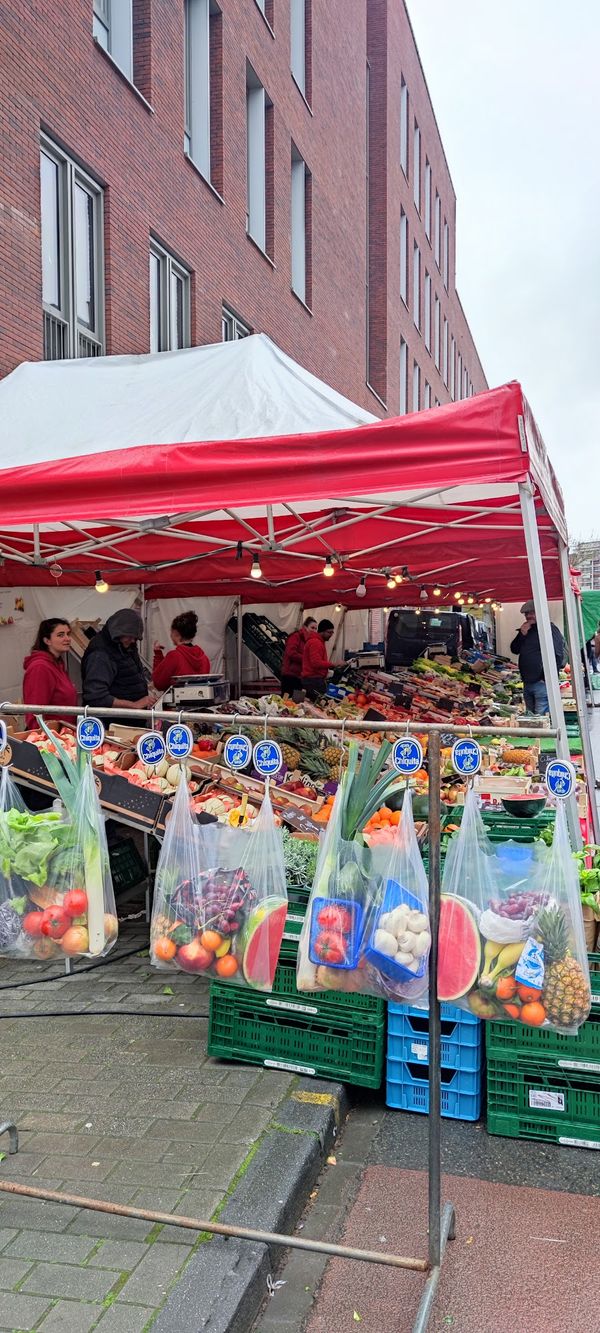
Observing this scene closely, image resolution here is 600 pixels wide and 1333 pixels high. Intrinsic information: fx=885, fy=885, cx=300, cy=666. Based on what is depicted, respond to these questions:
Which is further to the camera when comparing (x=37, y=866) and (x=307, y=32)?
(x=307, y=32)

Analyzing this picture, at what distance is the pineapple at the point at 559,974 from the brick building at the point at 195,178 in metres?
8.19

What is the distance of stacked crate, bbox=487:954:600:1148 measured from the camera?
354 centimetres

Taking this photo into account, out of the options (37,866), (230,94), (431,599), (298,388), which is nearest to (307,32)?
(230,94)

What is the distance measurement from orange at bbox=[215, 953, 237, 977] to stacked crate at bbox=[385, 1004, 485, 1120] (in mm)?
1195

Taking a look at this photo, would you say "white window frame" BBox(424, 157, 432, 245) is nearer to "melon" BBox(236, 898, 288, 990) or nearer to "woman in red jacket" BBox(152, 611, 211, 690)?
"woman in red jacket" BBox(152, 611, 211, 690)

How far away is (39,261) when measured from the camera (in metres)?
9.42

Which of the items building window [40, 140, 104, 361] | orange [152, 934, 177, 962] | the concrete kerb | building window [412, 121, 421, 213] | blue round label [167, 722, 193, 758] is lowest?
the concrete kerb

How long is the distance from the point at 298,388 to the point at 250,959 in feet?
12.5

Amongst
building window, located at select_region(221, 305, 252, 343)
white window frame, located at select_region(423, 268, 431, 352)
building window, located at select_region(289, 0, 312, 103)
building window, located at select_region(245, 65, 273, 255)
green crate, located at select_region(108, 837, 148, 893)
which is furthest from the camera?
white window frame, located at select_region(423, 268, 431, 352)

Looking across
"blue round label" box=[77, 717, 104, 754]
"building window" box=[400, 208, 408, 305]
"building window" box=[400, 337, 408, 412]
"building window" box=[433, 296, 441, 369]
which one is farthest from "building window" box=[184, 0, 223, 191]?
"building window" box=[433, 296, 441, 369]

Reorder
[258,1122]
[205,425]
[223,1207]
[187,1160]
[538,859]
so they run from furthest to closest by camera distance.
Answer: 1. [205,425]
2. [258,1122]
3. [187,1160]
4. [223,1207]
5. [538,859]

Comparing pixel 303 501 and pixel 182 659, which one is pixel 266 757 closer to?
pixel 303 501

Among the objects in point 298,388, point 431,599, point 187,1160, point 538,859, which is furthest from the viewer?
point 431,599

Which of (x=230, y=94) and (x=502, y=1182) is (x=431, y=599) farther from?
(x=502, y=1182)
